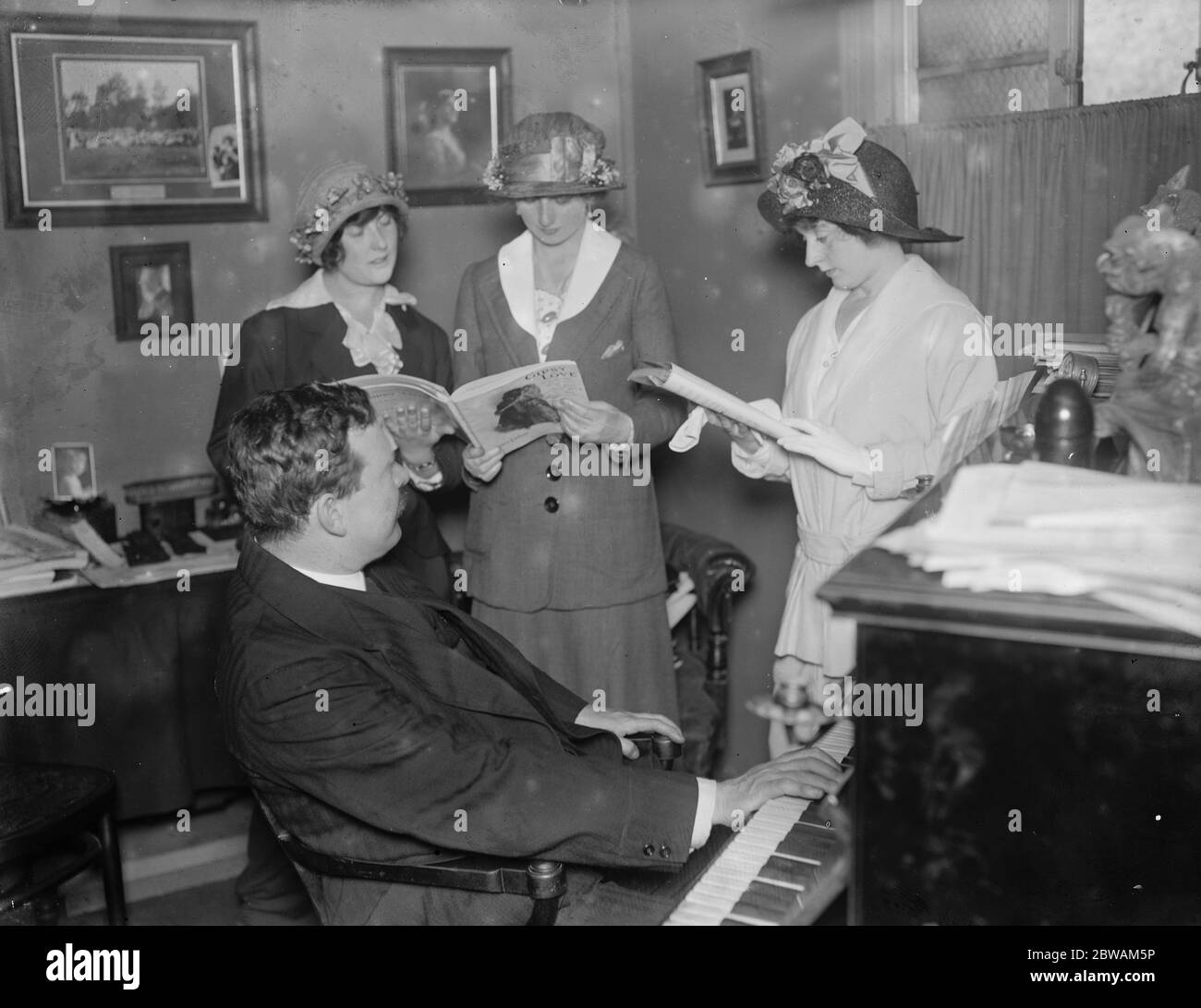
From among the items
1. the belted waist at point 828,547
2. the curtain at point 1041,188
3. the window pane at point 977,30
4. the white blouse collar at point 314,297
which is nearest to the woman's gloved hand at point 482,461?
the white blouse collar at point 314,297

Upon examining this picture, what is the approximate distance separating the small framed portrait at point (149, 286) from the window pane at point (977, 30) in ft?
7.02

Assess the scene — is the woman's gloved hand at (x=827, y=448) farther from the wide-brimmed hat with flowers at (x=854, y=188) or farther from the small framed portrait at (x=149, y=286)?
the small framed portrait at (x=149, y=286)

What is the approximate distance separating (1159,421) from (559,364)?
1369 mm

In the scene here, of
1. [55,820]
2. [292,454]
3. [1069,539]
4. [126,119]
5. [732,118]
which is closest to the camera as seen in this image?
[1069,539]

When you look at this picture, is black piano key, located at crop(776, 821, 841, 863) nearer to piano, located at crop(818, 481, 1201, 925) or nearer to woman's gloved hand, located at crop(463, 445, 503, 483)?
piano, located at crop(818, 481, 1201, 925)

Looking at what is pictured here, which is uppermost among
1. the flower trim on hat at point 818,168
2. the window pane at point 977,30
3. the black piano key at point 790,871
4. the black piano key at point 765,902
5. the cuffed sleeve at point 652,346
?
the window pane at point 977,30

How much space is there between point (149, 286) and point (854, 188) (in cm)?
211

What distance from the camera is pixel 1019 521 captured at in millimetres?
1728

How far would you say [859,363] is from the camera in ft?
9.39

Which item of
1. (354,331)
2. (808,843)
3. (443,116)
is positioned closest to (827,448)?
(808,843)

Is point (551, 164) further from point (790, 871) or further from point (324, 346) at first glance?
point (790, 871)

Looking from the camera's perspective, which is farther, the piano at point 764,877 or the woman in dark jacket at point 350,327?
the woman in dark jacket at point 350,327

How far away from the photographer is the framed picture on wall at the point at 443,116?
152 inches
